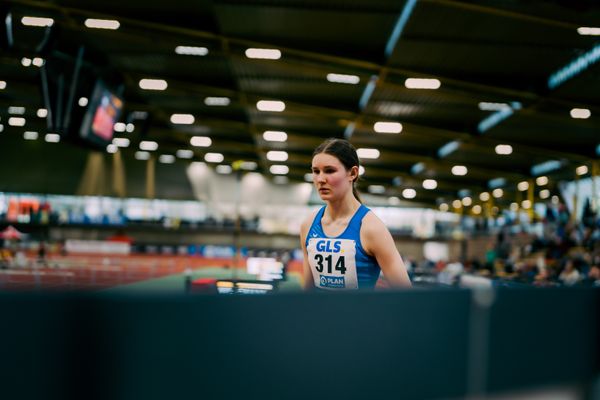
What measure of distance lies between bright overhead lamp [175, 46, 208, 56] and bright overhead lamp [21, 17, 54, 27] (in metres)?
3.61

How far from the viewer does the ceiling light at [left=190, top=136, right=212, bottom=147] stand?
105ft

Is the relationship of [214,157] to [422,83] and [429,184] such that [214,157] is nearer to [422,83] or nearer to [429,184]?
[429,184]

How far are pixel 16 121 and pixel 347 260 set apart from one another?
34.2m

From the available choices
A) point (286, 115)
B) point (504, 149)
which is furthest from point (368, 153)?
point (286, 115)

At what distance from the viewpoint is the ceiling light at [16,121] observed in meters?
31.5

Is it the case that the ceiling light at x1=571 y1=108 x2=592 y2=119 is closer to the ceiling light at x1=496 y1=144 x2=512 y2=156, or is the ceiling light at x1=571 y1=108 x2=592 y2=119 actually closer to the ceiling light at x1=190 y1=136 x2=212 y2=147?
the ceiling light at x1=496 y1=144 x2=512 y2=156

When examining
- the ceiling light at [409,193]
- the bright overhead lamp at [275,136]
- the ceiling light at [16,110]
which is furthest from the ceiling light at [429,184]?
the ceiling light at [16,110]

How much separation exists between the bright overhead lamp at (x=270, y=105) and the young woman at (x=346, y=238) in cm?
1897

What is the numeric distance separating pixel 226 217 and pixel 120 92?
3058 cm

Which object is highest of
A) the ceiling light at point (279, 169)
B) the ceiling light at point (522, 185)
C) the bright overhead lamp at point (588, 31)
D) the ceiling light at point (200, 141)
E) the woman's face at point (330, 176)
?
the ceiling light at point (279, 169)

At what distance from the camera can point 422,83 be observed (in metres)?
17.3

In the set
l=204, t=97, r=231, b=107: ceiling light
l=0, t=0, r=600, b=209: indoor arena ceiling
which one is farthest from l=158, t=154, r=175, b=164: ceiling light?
l=204, t=97, r=231, b=107: ceiling light

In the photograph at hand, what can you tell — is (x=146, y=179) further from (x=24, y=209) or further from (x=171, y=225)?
(x=24, y=209)

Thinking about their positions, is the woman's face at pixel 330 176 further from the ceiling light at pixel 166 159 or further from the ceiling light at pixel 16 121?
the ceiling light at pixel 166 159
